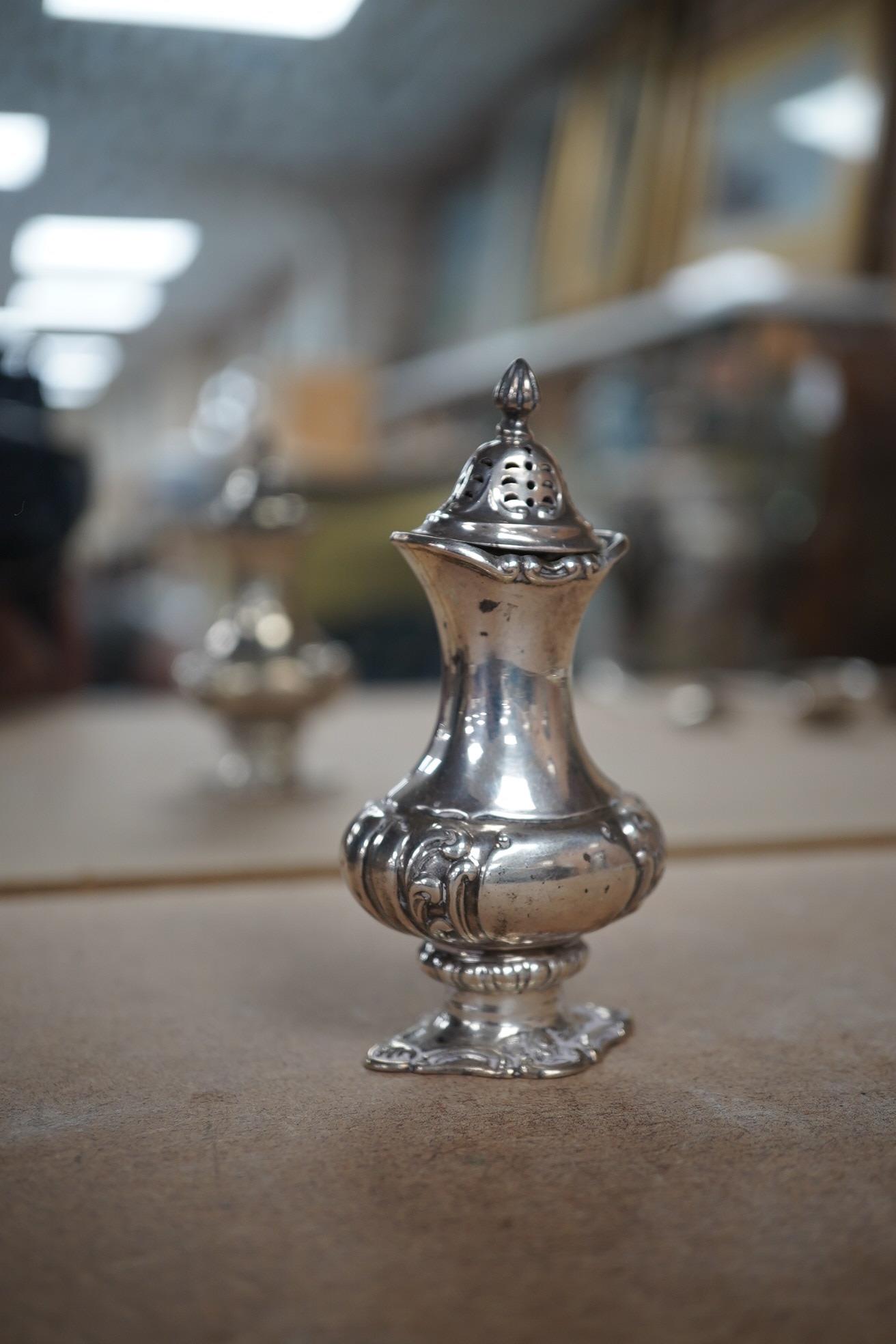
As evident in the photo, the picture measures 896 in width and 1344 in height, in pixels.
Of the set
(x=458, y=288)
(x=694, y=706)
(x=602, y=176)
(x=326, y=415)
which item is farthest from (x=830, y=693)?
(x=326, y=415)

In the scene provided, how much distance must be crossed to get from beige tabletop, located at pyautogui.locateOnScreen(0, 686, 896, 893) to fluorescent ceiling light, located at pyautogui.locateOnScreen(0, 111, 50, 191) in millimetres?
475

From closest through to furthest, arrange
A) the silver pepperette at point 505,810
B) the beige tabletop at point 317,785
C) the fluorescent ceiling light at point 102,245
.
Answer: the silver pepperette at point 505,810
the beige tabletop at point 317,785
the fluorescent ceiling light at point 102,245

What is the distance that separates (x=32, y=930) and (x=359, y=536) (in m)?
1.41

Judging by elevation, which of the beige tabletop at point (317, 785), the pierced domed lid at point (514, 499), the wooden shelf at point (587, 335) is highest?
the wooden shelf at point (587, 335)

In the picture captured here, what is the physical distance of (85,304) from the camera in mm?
1387

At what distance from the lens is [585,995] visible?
47 centimetres

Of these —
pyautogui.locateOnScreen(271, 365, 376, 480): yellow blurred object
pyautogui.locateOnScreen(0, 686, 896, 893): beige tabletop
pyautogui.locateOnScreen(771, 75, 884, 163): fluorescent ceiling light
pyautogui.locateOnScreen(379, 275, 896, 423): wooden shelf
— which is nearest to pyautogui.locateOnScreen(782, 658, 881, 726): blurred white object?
Result: pyautogui.locateOnScreen(0, 686, 896, 893): beige tabletop

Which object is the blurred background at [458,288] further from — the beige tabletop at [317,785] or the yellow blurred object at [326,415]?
the beige tabletop at [317,785]

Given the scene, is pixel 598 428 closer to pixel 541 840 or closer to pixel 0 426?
pixel 0 426

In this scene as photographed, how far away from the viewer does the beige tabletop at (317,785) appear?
2.28 feet

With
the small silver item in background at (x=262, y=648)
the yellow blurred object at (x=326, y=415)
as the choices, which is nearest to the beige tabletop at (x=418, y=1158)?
the small silver item in background at (x=262, y=648)

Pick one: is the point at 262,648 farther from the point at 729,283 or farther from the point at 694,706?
Result: the point at 729,283

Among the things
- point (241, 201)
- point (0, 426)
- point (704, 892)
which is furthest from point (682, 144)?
point (704, 892)

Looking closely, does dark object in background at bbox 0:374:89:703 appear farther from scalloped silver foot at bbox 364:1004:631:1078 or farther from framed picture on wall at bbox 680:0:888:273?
framed picture on wall at bbox 680:0:888:273
